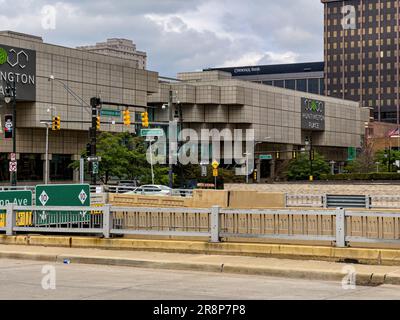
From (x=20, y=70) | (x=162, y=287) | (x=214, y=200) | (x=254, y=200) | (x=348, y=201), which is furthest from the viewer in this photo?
(x=20, y=70)

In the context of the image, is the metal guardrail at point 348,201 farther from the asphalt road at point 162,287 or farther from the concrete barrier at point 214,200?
the asphalt road at point 162,287

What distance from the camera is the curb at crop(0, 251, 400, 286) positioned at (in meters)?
14.0

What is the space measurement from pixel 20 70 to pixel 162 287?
65446mm

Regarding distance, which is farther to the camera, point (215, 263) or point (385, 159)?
point (385, 159)

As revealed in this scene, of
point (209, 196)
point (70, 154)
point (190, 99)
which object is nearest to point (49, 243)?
point (209, 196)

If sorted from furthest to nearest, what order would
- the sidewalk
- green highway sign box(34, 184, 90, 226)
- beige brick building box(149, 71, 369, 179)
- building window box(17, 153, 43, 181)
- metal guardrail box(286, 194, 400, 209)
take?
1. beige brick building box(149, 71, 369, 179)
2. building window box(17, 153, 43, 181)
3. metal guardrail box(286, 194, 400, 209)
4. green highway sign box(34, 184, 90, 226)
5. the sidewalk

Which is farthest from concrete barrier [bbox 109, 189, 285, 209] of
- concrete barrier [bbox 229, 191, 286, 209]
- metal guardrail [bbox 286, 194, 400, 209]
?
metal guardrail [bbox 286, 194, 400, 209]

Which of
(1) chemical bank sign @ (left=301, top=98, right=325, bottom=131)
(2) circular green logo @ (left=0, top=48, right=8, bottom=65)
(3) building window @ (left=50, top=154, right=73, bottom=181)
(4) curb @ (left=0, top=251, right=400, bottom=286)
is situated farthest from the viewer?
(1) chemical bank sign @ (left=301, top=98, right=325, bottom=131)

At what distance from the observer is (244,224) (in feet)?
59.4

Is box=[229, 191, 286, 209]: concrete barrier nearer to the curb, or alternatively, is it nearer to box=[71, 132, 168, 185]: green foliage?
the curb

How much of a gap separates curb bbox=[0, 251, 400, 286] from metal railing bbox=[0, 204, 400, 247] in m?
1.78

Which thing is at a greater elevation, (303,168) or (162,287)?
(303,168)

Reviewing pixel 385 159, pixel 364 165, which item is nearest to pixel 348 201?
pixel 364 165

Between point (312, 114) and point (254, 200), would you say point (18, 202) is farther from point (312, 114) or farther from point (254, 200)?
point (312, 114)
